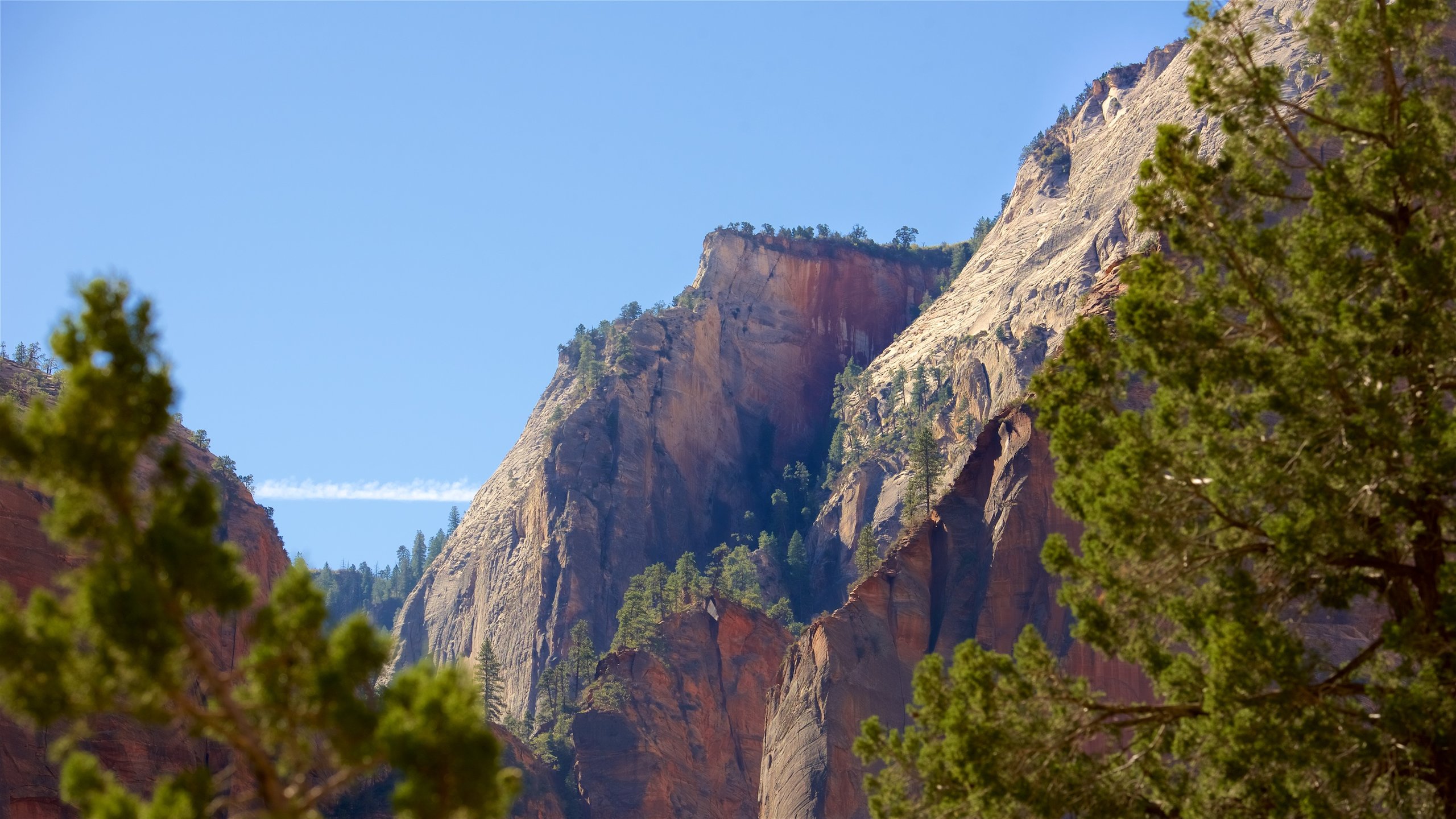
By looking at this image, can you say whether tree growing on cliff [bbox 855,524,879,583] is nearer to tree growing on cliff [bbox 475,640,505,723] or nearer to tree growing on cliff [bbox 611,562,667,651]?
tree growing on cliff [bbox 611,562,667,651]

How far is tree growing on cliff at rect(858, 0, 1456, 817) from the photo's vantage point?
1986 cm

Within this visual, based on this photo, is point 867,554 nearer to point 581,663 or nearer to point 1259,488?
point 581,663

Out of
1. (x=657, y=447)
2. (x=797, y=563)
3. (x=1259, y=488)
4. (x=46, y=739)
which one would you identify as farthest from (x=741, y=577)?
(x=1259, y=488)

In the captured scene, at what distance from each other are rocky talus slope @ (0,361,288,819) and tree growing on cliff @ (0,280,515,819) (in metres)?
40.2

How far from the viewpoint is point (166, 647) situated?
43.9 ft

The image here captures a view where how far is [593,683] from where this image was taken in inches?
3632

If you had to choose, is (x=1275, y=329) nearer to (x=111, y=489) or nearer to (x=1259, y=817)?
(x=1259, y=817)

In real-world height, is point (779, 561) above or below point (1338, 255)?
above

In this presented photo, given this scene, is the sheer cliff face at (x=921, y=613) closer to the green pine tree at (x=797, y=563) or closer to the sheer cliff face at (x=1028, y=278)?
the sheer cliff face at (x=1028, y=278)

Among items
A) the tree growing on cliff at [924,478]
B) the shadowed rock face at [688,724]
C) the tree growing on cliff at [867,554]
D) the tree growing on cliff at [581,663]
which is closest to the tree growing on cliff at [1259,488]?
the tree growing on cliff at [924,478]

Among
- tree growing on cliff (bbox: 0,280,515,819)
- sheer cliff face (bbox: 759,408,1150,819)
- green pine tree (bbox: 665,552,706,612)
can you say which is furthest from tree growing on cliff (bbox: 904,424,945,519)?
tree growing on cliff (bbox: 0,280,515,819)

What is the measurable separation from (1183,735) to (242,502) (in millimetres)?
74315

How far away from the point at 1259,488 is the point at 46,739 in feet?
175

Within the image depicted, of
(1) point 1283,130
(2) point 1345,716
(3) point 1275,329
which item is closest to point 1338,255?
(3) point 1275,329
